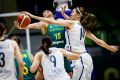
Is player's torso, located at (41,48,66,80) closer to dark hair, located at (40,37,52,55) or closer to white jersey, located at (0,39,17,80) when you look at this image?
dark hair, located at (40,37,52,55)

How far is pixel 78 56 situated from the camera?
27.0 ft

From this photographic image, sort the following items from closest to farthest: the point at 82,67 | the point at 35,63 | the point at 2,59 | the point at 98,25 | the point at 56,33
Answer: the point at 2,59, the point at 35,63, the point at 82,67, the point at 56,33, the point at 98,25

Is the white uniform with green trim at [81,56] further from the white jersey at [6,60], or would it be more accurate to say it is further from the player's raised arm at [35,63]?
the white jersey at [6,60]

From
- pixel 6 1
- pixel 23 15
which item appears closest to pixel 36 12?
pixel 6 1

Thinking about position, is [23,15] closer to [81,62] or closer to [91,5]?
[81,62]

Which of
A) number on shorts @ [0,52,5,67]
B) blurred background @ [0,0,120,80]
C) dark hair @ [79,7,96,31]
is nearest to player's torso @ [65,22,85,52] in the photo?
dark hair @ [79,7,96,31]

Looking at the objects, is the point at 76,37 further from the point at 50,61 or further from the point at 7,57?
the point at 7,57

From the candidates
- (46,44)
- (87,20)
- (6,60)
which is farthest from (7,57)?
(87,20)

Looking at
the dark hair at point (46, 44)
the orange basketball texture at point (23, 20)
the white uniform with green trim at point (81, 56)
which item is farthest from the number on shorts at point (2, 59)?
the white uniform with green trim at point (81, 56)

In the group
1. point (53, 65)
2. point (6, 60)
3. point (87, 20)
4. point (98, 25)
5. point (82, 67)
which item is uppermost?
point (87, 20)

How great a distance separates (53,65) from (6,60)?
818mm

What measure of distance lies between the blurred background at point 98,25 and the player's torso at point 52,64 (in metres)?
4.12

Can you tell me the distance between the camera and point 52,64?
788 centimetres

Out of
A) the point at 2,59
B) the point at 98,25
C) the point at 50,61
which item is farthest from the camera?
the point at 98,25
